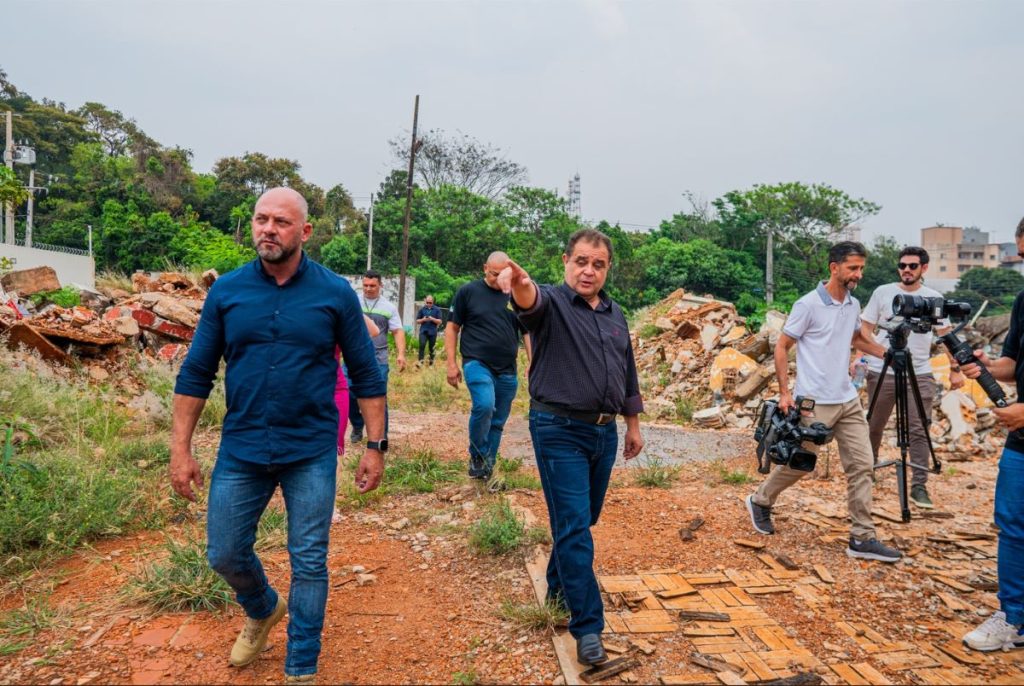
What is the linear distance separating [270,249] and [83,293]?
44.1ft

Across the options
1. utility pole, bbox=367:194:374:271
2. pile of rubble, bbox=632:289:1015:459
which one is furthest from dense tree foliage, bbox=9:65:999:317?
pile of rubble, bbox=632:289:1015:459

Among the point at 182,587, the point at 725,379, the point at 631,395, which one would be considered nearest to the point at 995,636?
the point at 631,395

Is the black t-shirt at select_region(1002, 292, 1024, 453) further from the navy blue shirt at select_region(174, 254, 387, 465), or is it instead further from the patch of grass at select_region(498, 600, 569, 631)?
the navy blue shirt at select_region(174, 254, 387, 465)

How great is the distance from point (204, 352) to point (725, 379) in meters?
9.18

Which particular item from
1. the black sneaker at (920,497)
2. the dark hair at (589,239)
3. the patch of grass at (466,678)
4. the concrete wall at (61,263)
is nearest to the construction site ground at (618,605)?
the patch of grass at (466,678)

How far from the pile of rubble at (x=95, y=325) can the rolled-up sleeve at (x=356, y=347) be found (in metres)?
7.44

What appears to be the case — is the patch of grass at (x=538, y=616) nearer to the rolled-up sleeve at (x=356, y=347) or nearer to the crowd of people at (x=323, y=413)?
the crowd of people at (x=323, y=413)

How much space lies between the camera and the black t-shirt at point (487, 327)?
5414mm

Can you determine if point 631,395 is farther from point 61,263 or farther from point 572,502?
point 61,263

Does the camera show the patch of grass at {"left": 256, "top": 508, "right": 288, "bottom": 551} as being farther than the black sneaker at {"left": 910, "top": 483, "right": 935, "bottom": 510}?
No

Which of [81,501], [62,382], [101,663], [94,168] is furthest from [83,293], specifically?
[94,168]

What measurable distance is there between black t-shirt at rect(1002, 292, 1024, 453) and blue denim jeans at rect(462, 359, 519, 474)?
3.28m

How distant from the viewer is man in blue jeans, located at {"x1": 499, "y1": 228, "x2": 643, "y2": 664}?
9.35 feet

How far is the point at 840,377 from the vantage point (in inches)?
173
